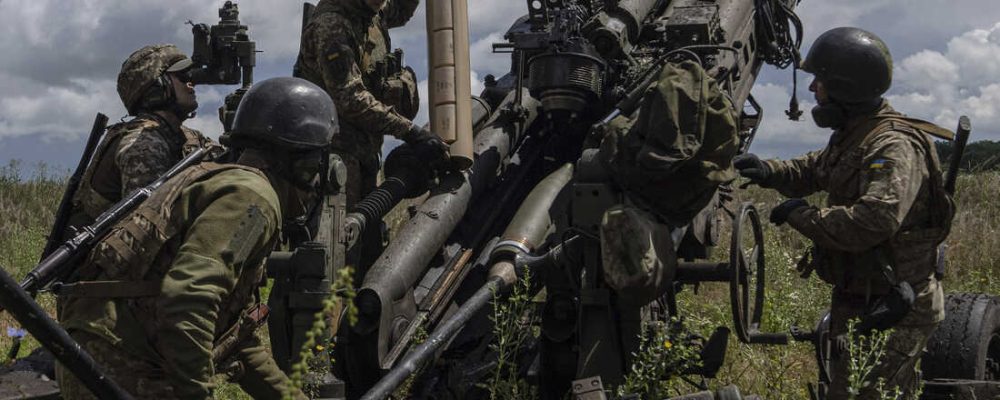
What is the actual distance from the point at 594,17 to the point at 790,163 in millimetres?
2099

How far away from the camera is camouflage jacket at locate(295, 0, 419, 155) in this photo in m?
7.13

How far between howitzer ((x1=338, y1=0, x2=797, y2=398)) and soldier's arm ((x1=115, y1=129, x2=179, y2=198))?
1272 millimetres

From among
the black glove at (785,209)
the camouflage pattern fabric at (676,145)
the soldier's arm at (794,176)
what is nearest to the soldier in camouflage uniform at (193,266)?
the camouflage pattern fabric at (676,145)

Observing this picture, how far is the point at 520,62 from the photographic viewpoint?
7598mm

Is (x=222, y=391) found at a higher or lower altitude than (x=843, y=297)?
lower

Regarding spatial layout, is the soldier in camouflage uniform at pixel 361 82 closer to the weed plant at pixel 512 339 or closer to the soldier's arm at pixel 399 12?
the soldier's arm at pixel 399 12

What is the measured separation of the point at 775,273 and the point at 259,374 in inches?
190

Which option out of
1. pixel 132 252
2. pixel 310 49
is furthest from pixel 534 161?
pixel 132 252

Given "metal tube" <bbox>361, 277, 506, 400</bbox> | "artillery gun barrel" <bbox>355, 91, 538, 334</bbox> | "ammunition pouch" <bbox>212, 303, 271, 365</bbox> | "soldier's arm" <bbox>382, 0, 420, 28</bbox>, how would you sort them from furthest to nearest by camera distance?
"soldier's arm" <bbox>382, 0, 420, 28</bbox>, "artillery gun barrel" <bbox>355, 91, 538, 334</bbox>, "metal tube" <bbox>361, 277, 506, 400</bbox>, "ammunition pouch" <bbox>212, 303, 271, 365</bbox>

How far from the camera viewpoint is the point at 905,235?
203 inches

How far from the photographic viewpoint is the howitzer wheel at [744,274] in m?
4.88

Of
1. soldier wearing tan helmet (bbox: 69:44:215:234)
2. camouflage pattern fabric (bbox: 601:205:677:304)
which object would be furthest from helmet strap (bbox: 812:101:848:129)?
soldier wearing tan helmet (bbox: 69:44:215:234)

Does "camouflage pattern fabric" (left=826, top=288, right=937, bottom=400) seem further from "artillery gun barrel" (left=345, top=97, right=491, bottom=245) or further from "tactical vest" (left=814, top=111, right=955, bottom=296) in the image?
"artillery gun barrel" (left=345, top=97, right=491, bottom=245)

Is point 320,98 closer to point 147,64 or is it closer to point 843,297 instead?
point 147,64
